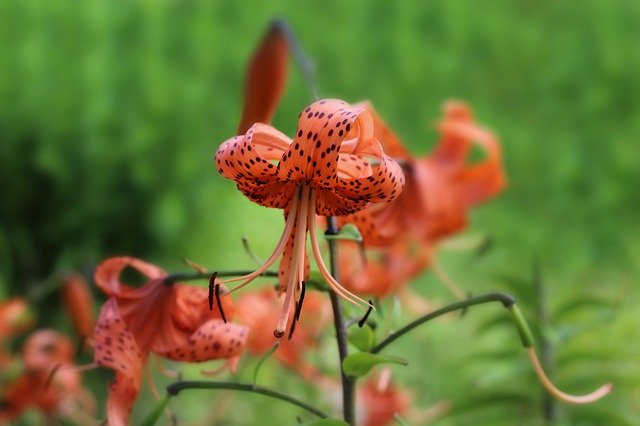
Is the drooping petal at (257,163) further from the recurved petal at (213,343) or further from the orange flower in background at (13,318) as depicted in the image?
the orange flower in background at (13,318)

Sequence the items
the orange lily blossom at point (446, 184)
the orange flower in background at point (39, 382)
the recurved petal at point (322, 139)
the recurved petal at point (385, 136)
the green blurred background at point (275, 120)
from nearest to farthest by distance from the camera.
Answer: the recurved petal at point (322, 139)
the recurved petal at point (385, 136)
the orange lily blossom at point (446, 184)
the orange flower in background at point (39, 382)
the green blurred background at point (275, 120)

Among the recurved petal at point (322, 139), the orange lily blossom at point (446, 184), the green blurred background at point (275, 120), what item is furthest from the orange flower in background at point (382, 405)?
the green blurred background at point (275, 120)

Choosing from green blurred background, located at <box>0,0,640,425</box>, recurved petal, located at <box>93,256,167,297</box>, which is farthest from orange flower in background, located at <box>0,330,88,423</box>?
green blurred background, located at <box>0,0,640,425</box>

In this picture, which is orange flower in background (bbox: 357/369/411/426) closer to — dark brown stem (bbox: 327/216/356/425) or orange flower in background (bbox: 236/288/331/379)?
orange flower in background (bbox: 236/288/331/379)

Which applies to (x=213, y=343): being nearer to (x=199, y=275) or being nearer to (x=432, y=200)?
(x=199, y=275)

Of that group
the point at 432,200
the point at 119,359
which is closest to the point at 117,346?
the point at 119,359

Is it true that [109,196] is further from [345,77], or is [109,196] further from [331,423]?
[331,423]

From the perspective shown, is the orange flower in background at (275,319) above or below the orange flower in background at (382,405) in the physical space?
above
